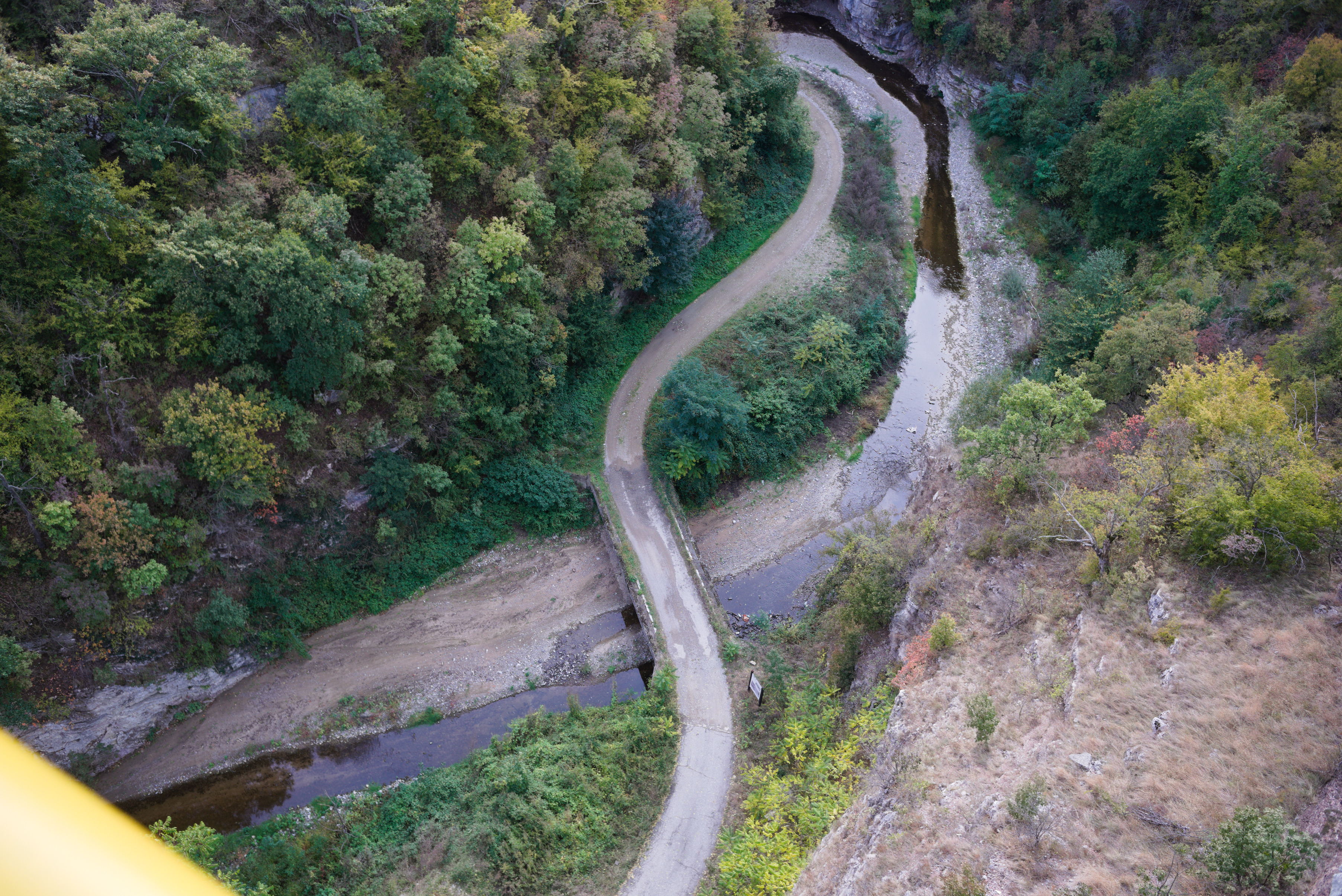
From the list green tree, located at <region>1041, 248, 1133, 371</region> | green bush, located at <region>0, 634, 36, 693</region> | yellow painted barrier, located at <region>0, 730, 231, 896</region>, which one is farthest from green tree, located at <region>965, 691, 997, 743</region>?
green bush, located at <region>0, 634, 36, 693</region>

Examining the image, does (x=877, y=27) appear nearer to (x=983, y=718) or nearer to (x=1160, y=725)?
(x=983, y=718)

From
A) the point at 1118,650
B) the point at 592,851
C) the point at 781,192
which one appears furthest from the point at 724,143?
the point at 592,851

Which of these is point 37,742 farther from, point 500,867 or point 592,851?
point 592,851

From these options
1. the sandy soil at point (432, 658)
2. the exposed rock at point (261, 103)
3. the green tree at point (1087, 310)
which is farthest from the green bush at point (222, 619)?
the green tree at point (1087, 310)

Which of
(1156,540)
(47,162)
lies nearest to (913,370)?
(1156,540)

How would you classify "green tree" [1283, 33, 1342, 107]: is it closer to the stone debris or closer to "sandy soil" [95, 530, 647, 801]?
the stone debris

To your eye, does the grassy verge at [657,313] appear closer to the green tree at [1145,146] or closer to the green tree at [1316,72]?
the green tree at [1145,146]
